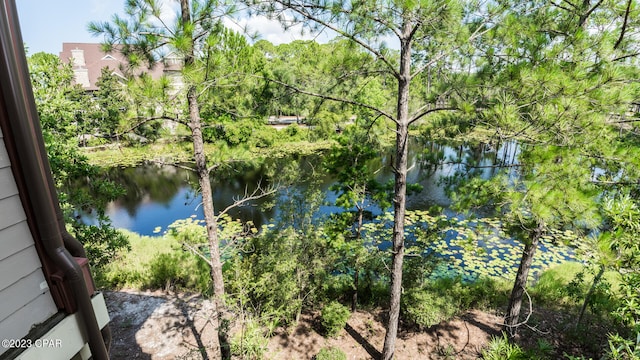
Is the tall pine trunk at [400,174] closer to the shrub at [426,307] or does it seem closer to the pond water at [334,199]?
the pond water at [334,199]

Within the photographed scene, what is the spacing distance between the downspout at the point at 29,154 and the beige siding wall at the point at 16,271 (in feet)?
0.14

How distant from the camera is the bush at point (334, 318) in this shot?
20.0 ft

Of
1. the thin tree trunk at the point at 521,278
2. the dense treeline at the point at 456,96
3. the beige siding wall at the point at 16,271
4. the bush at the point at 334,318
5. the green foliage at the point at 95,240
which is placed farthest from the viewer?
the bush at the point at 334,318

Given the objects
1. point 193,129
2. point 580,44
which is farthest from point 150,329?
point 580,44

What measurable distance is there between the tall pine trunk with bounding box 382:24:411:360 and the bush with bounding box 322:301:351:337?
1121 mm

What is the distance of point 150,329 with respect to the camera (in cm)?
615

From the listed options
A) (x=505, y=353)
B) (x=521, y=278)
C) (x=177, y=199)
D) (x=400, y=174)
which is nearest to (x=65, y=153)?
(x=400, y=174)

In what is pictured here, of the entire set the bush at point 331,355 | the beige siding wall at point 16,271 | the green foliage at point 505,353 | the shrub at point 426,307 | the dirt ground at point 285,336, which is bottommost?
the dirt ground at point 285,336

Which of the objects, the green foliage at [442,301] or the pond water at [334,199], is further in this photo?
the green foliage at [442,301]

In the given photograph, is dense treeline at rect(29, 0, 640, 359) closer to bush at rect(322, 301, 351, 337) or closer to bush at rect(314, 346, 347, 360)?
bush at rect(314, 346, 347, 360)

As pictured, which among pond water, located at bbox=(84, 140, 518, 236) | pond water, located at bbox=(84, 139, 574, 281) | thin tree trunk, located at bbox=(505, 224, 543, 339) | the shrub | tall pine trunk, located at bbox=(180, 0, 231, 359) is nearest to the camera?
tall pine trunk, located at bbox=(180, 0, 231, 359)

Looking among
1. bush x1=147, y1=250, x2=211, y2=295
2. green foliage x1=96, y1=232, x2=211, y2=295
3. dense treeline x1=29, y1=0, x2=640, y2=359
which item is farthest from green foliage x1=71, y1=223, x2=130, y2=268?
bush x1=147, y1=250, x2=211, y2=295

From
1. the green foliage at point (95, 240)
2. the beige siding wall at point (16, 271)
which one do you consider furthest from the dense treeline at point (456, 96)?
the beige siding wall at point (16, 271)

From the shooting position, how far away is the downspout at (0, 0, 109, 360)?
1.34 m
